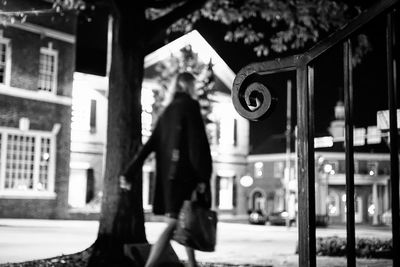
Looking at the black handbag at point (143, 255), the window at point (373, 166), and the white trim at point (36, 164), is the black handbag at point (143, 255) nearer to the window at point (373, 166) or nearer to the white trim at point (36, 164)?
the white trim at point (36, 164)

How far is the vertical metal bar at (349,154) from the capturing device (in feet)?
6.49

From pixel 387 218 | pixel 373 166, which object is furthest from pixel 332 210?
pixel 387 218

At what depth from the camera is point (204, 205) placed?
5316 mm

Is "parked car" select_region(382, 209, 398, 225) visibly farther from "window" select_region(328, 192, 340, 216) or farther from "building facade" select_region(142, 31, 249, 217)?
"building facade" select_region(142, 31, 249, 217)

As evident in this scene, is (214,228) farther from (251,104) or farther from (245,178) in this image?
(245,178)

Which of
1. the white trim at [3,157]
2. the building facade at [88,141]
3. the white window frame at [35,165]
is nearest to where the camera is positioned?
the white trim at [3,157]

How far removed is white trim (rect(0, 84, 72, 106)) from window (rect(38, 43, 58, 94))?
35 centimetres

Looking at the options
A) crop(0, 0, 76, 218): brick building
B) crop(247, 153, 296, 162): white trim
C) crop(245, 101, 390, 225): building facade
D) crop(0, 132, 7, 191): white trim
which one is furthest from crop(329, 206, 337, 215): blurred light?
crop(0, 132, 7, 191): white trim

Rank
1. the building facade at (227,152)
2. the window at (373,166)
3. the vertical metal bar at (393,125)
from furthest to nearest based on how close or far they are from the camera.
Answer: the window at (373,166) → the building facade at (227,152) → the vertical metal bar at (393,125)

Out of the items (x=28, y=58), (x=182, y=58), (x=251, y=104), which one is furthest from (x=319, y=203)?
(x=251, y=104)

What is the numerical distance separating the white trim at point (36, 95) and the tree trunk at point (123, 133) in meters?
13.8

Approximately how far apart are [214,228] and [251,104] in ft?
11.0

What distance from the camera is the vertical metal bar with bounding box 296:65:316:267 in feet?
6.67

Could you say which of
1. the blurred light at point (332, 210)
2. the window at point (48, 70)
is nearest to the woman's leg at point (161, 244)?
the window at point (48, 70)
